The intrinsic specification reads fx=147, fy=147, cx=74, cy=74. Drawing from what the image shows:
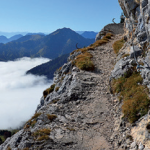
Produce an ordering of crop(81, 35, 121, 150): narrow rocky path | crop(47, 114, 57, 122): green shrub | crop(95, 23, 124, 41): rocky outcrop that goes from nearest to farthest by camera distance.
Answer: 1. crop(81, 35, 121, 150): narrow rocky path
2. crop(47, 114, 57, 122): green shrub
3. crop(95, 23, 124, 41): rocky outcrop

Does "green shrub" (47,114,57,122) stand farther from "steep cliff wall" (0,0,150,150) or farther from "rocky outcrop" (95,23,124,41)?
"rocky outcrop" (95,23,124,41)

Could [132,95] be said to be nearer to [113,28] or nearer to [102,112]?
[102,112]

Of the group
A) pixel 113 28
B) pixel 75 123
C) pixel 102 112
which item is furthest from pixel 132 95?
pixel 113 28

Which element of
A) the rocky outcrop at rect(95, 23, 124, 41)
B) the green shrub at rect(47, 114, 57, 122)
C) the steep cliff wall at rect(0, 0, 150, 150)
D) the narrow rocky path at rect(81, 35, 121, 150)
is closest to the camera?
the steep cliff wall at rect(0, 0, 150, 150)

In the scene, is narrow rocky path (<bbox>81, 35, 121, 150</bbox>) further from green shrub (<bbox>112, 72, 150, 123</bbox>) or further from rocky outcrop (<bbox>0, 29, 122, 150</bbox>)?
green shrub (<bbox>112, 72, 150, 123</bbox>)

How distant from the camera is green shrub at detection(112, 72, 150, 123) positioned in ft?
38.8

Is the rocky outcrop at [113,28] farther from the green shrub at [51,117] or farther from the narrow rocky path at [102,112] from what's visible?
the green shrub at [51,117]

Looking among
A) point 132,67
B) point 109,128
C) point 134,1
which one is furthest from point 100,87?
point 134,1

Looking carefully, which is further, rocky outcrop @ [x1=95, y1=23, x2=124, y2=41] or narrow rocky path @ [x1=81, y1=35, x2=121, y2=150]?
rocky outcrop @ [x1=95, y1=23, x2=124, y2=41]

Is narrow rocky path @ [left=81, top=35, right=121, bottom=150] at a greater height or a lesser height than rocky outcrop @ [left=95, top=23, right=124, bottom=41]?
lesser

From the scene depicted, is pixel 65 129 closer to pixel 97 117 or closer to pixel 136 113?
pixel 97 117

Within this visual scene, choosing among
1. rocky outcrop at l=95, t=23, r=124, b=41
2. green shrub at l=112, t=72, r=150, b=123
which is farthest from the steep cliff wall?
rocky outcrop at l=95, t=23, r=124, b=41

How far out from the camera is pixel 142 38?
61.2 ft

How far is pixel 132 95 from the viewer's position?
1409 centimetres
